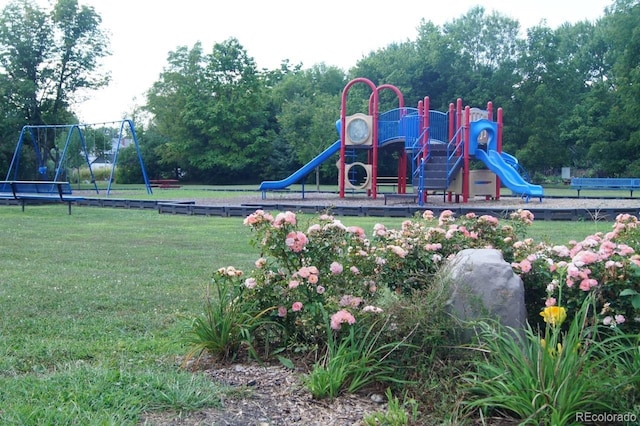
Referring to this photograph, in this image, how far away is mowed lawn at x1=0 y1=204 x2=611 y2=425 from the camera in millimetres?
3518

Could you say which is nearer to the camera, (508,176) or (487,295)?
(487,295)

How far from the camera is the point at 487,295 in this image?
153 inches

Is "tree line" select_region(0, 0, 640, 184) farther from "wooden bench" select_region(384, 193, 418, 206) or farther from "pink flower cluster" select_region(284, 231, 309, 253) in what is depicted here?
"pink flower cluster" select_region(284, 231, 309, 253)

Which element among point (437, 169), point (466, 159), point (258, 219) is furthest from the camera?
point (437, 169)

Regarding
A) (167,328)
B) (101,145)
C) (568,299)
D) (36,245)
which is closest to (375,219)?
(36,245)

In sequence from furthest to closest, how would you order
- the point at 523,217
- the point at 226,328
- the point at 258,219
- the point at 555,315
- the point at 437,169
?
the point at 437,169, the point at 523,217, the point at 258,219, the point at 226,328, the point at 555,315

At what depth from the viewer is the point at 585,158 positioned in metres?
53.1

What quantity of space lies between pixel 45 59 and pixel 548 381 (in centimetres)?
4651

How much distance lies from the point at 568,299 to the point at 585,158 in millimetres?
53535

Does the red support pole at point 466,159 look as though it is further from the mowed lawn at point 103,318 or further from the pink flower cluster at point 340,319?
the pink flower cluster at point 340,319

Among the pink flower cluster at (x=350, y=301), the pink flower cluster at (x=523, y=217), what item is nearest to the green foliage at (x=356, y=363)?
the pink flower cluster at (x=350, y=301)

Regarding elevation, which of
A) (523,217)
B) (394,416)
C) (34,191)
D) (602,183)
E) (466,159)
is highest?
(466,159)

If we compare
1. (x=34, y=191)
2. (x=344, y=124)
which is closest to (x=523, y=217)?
(x=34, y=191)

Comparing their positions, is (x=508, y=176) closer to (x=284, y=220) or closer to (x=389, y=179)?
(x=284, y=220)
